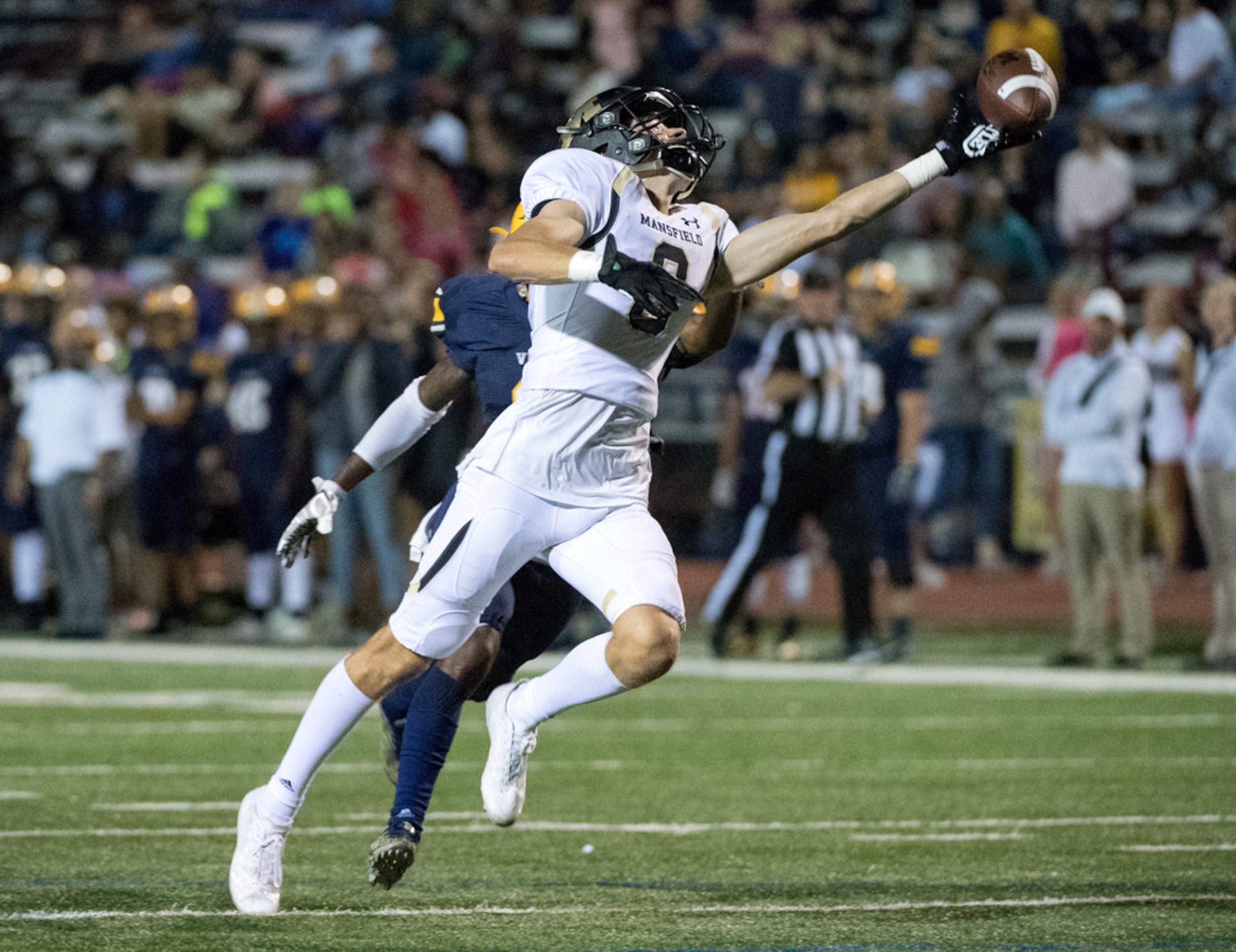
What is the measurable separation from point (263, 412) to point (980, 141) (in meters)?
9.51

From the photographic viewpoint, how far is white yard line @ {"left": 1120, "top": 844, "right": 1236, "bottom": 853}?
6523mm

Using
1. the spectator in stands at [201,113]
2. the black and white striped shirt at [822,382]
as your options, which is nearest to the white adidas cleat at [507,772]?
the black and white striped shirt at [822,382]

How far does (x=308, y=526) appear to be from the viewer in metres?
5.95

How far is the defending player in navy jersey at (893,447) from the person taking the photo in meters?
12.8

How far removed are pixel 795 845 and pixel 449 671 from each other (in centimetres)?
141

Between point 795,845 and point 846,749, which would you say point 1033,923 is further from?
point 846,749

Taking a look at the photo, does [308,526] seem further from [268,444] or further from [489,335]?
[268,444]

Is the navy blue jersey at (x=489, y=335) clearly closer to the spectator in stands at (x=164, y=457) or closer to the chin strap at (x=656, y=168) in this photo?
the chin strap at (x=656, y=168)

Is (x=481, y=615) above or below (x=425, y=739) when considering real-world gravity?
above

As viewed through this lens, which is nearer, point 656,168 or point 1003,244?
point 656,168

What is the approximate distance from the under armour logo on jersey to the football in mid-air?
0.08 ft

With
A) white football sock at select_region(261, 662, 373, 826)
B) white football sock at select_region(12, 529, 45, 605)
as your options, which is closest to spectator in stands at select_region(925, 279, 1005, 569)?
white football sock at select_region(12, 529, 45, 605)

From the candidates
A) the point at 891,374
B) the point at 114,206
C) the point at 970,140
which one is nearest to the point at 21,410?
the point at 891,374

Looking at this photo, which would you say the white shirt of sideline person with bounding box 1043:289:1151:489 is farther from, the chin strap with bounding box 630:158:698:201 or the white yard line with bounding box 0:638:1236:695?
the chin strap with bounding box 630:158:698:201
